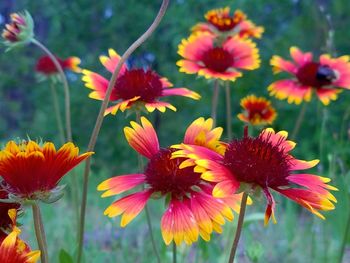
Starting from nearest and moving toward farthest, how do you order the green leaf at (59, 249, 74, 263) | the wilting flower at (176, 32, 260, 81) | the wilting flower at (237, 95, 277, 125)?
the green leaf at (59, 249, 74, 263) < the wilting flower at (176, 32, 260, 81) < the wilting flower at (237, 95, 277, 125)

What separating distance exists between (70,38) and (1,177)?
414 cm

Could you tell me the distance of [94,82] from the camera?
1178 mm

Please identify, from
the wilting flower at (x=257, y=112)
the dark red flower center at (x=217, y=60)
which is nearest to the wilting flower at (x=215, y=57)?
the dark red flower center at (x=217, y=60)

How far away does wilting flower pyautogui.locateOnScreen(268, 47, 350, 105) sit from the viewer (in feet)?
5.58

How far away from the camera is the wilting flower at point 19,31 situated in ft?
4.21

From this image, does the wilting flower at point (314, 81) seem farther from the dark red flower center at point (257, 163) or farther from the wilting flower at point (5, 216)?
the wilting flower at point (5, 216)

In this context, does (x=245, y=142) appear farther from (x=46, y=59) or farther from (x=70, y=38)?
(x=70, y=38)

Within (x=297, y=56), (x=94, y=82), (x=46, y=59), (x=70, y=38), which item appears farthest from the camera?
(x=70, y=38)

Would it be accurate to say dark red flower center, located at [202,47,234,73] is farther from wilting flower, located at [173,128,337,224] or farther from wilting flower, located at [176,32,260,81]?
wilting flower, located at [173,128,337,224]

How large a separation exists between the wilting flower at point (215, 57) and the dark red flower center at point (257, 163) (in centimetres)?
65

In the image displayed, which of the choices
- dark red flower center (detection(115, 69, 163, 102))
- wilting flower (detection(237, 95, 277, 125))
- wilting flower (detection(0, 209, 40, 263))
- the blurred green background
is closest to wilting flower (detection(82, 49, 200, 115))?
dark red flower center (detection(115, 69, 163, 102))

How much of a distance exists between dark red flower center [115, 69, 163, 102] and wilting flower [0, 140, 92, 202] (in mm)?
381

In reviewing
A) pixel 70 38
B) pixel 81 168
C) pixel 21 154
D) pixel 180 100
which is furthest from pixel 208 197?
pixel 70 38

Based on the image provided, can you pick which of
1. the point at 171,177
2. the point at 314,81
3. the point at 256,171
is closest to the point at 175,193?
the point at 171,177
